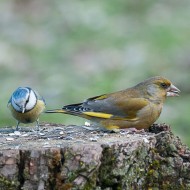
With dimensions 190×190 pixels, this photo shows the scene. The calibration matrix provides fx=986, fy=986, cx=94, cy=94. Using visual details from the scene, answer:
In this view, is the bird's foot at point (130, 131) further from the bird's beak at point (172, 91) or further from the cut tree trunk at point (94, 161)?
the bird's beak at point (172, 91)

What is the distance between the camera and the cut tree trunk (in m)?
6.52

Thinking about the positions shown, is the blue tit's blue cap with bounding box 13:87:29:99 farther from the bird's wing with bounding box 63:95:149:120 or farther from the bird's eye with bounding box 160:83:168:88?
the bird's eye with bounding box 160:83:168:88

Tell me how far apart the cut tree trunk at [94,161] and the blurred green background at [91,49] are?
3913 mm

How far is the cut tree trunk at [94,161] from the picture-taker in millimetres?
6523

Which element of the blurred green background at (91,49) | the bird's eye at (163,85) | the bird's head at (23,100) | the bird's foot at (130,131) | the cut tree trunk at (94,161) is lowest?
the cut tree trunk at (94,161)

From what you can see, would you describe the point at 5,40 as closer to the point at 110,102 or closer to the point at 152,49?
the point at 152,49

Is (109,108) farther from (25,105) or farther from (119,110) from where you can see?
(25,105)

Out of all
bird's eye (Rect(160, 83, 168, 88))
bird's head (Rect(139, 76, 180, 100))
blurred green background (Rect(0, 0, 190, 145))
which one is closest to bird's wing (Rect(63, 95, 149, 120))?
bird's head (Rect(139, 76, 180, 100))

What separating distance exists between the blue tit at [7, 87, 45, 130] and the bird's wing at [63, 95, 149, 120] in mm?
475

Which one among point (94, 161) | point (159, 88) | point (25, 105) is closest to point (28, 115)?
point (25, 105)

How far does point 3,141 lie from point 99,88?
19.7ft

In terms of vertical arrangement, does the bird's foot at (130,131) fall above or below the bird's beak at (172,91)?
below

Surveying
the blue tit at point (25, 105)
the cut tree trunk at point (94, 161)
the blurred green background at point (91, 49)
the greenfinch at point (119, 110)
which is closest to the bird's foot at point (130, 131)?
the cut tree trunk at point (94, 161)

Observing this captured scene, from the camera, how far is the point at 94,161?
21.6 ft
